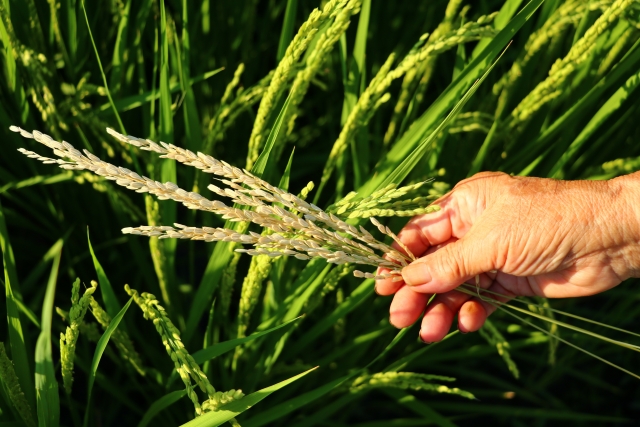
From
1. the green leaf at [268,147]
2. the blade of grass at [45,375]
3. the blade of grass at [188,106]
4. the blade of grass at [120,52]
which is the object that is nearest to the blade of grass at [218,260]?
the green leaf at [268,147]

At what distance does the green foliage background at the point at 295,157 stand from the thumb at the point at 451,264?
0.63ft

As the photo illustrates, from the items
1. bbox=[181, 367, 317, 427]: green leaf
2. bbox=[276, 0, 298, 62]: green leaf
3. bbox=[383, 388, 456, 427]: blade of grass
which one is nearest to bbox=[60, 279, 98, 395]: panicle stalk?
bbox=[181, 367, 317, 427]: green leaf

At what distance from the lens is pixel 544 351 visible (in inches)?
91.9

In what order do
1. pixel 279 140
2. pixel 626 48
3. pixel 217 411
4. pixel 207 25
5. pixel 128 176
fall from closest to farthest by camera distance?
pixel 128 176, pixel 217 411, pixel 279 140, pixel 626 48, pixel 207 25

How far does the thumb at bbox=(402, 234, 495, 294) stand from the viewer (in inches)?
57.2

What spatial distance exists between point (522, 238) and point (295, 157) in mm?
1090

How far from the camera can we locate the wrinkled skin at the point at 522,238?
4.78 ft

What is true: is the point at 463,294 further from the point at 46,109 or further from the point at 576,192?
the point at 46,109

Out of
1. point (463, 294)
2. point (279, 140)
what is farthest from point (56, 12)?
point (463, 294)

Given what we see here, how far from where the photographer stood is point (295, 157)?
231cm

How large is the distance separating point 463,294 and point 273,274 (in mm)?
574

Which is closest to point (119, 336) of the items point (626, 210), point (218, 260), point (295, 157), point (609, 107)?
point (218, 260)

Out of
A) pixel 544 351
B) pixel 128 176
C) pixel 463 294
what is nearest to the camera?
pixel 128 176

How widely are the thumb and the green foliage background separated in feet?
0.63
